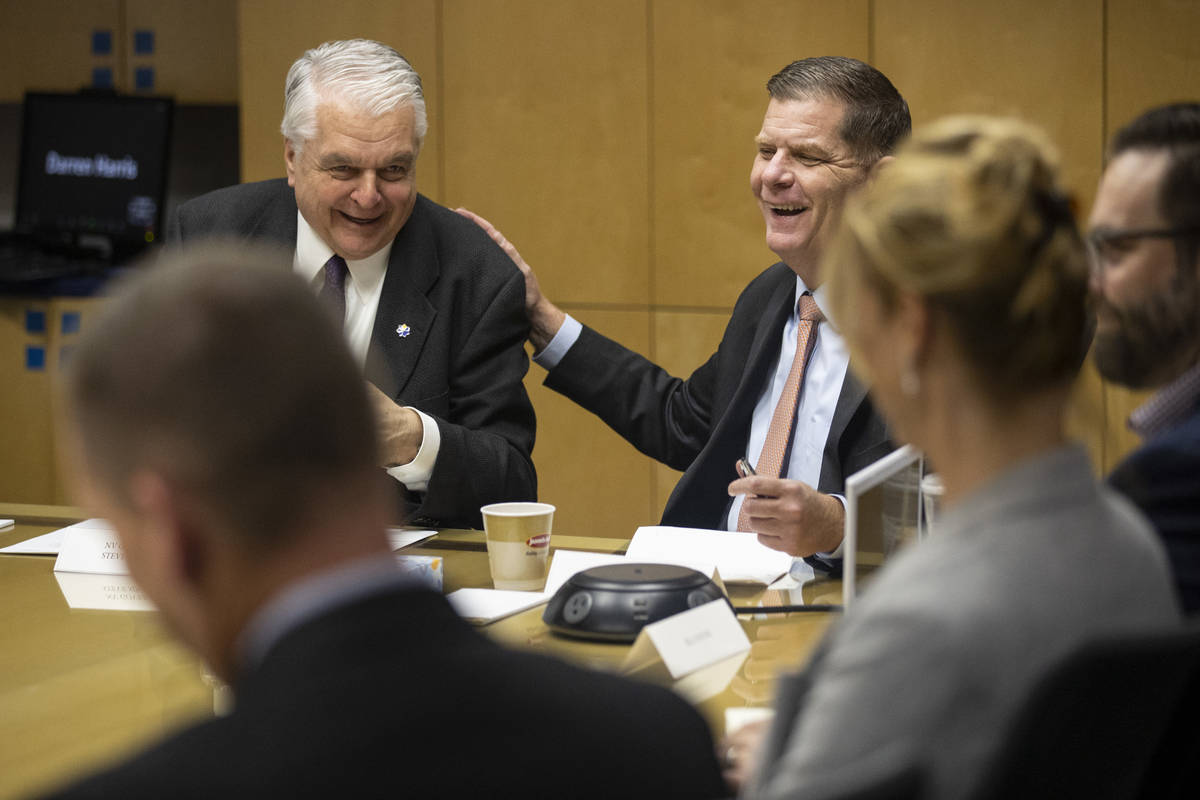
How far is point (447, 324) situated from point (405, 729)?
6.17 ft

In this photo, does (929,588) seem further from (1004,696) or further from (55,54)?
(55,54)

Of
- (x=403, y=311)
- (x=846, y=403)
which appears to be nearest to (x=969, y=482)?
(x=846, y=403)

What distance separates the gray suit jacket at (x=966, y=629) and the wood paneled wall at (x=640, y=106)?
321 cm

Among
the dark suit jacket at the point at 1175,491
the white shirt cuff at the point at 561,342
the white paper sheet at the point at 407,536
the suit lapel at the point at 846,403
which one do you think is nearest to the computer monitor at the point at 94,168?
the white shirt cuff at the point at 561,342

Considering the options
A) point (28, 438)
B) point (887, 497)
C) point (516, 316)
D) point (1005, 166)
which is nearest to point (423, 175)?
point (28, 438)

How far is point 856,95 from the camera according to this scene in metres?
2.46

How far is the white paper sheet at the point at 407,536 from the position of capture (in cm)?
211

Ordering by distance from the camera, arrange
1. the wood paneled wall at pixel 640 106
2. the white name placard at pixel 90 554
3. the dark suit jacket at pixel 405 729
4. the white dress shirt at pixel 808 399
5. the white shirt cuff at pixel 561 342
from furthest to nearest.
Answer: the wood paneled wall at pixel 640 106
the white shirt cuff at pixel 561 342
the white dress shirt at pixel 808 399
the white name placard at pixel 90 554
the dark suit jacket at pixel 405 729

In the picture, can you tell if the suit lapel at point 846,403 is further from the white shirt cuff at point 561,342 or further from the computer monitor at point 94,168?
the computer monitor at point 94,168

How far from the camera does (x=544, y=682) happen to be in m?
0.77

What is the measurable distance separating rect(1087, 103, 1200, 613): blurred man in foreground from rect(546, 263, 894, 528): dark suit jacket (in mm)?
850

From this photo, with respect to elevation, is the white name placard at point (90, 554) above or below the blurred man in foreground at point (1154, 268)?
below

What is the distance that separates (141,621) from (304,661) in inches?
42.8

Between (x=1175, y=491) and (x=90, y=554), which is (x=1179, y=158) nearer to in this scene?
(x=1175, y=491)
